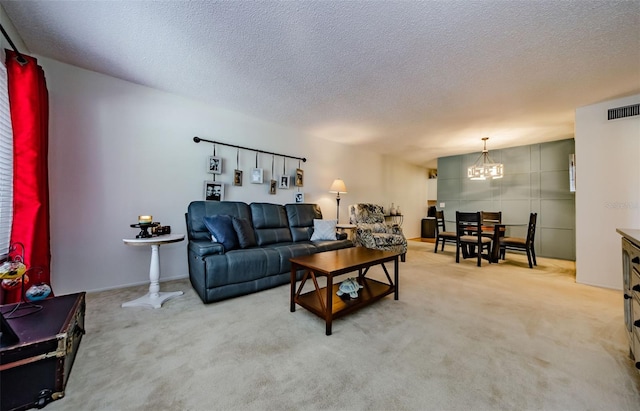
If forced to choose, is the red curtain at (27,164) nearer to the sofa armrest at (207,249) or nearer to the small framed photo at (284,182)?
the sofa armrest at (207,249)

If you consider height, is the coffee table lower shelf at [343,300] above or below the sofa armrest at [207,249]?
below

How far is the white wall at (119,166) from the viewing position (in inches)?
99.8

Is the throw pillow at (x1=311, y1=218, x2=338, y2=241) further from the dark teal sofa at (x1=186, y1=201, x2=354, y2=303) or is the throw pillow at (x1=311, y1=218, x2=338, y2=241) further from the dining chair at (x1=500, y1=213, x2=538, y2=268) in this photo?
the dining chair at (x1=500, y1=213, x2=538, y2=268)

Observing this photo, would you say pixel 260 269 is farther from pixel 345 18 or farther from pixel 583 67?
pixel 583 67

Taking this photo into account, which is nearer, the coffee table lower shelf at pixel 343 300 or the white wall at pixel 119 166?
the coffee table lower shelf at pixel 343 300

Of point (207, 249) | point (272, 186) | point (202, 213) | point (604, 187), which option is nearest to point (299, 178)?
point (272, 186)

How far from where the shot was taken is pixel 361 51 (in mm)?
2189

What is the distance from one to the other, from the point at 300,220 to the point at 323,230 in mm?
436

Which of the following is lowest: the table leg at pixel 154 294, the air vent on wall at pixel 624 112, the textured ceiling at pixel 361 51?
the table leg at pixel 154 294

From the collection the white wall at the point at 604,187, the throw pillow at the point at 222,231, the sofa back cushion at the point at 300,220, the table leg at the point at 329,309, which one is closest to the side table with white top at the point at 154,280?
the throw pillow at the point at 222,231

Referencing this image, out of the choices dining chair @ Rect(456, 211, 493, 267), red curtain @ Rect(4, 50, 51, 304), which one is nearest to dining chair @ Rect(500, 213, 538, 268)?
dining chair @ Rect(456, 211, 493, 267)

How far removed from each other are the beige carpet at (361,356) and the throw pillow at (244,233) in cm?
65

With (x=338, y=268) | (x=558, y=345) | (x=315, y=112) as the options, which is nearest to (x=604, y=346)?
(x=558, y=345)

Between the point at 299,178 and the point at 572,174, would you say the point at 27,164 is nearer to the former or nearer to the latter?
the point at 299,178
